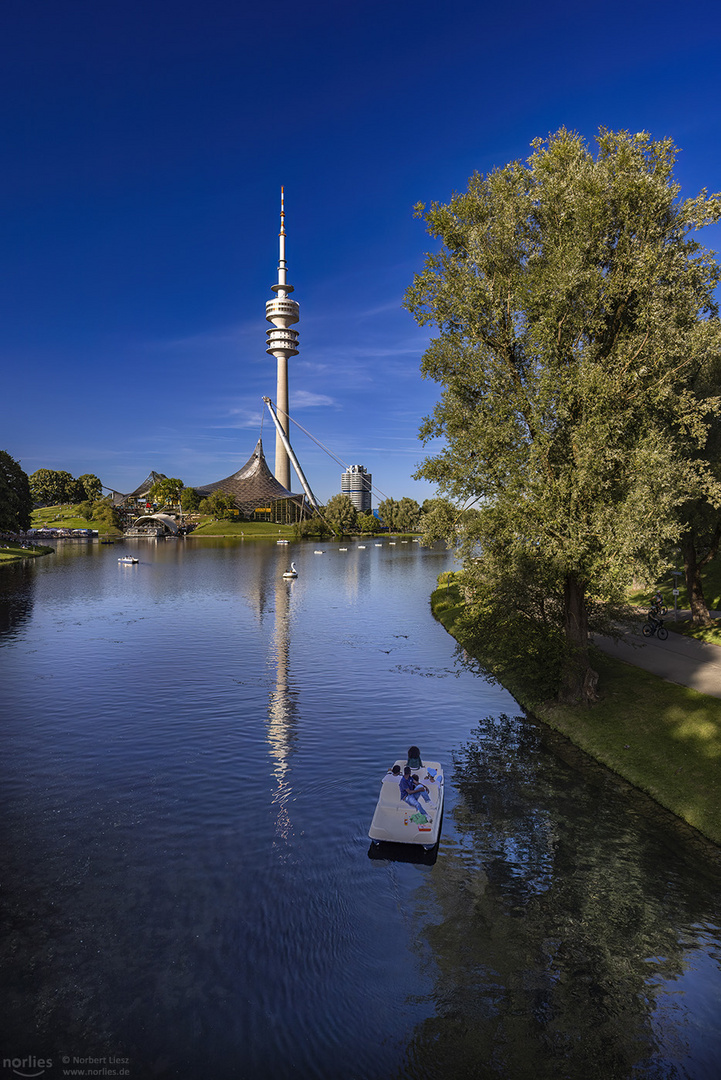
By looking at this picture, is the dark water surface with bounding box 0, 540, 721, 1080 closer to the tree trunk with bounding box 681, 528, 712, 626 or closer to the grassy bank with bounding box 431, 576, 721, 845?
the grassy bank with bounding box 431, 576, 721, 845

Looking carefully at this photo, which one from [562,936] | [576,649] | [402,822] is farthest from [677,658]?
[562,936]

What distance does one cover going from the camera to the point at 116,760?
22688mm

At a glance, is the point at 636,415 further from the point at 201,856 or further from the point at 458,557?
the point at 201,856

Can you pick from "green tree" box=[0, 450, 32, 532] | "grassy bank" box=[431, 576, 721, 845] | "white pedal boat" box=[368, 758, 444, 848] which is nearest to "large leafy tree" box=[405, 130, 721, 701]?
"grassy bank" box=[431, 576, 721, 845]

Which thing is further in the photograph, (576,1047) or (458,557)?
(458,557)

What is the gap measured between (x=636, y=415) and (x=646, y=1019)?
60.0ft

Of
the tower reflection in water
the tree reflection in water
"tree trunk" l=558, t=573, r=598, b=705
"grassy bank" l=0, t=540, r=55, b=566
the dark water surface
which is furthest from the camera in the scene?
"grassy bank" l=0, t=540, r=55, b=566

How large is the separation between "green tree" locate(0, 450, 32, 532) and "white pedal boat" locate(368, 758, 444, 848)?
9182cm

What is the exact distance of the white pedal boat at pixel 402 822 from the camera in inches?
621

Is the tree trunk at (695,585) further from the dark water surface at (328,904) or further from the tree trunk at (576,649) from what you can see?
the dark water surface at (328,904)

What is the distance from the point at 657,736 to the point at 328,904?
13.9 metres

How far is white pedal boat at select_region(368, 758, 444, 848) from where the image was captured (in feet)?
51.8

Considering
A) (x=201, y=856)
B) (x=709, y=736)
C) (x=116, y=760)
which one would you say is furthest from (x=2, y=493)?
(x=709, y=736)

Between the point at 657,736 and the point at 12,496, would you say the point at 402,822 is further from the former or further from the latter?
the point at 12,496
